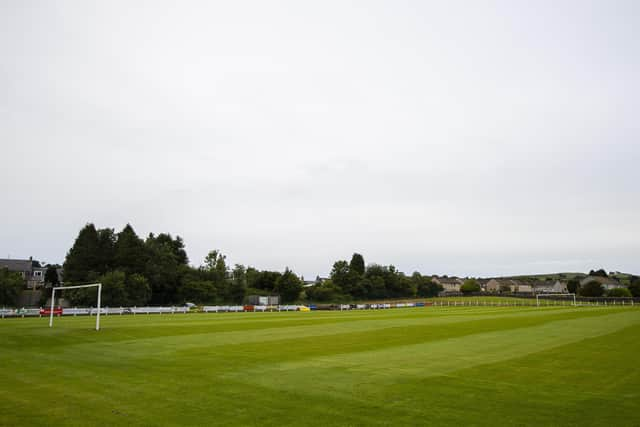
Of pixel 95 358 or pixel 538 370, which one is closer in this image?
pixel 538 370

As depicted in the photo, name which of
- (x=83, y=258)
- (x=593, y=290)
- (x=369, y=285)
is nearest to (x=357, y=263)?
(x=369, y=285)

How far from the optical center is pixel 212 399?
1159 centimetres

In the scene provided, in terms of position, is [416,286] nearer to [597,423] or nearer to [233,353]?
[233,353]

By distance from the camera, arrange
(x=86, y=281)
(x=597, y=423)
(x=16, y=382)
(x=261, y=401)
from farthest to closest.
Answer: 1. (x=86, y=281)
2. (x=16, y=382)
3. (x=261, y=401)
4. (x=597, y=423)

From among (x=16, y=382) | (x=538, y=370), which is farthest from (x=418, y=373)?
(x=16, y=382)

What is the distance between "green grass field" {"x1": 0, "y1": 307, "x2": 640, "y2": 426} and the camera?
10.1 metres

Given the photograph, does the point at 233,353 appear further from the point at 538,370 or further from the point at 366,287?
the point at 366,287

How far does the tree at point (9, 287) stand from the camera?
69688 millimetres

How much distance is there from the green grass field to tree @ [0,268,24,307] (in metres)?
55.8

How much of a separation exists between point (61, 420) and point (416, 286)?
133 m

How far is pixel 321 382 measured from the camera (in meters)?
13.8

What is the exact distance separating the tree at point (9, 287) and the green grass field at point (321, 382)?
55.8 m

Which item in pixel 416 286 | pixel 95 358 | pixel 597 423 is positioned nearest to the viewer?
pixel 597 423

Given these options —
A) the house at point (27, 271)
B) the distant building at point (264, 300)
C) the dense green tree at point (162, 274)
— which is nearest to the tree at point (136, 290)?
the dense green tree at point (162, 274)
